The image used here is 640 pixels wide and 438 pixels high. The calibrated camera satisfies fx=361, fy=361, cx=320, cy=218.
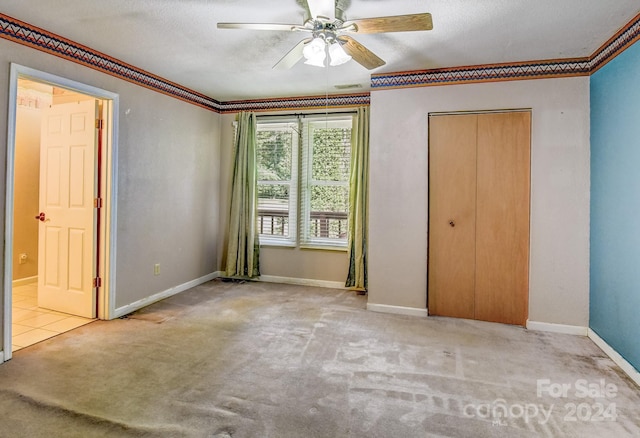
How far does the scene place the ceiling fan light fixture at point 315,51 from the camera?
2402 mm

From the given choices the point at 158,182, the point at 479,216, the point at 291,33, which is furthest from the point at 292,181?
the point at 479,216

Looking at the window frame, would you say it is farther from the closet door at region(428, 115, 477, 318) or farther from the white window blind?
the closet door at region(428, 115, 477, 318)

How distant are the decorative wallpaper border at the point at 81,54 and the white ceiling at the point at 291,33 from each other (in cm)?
7

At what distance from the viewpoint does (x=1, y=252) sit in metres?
2.63

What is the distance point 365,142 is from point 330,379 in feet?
9.63

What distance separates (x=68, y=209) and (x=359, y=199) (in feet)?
10.3

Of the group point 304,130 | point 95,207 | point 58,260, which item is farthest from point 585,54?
point 58,260

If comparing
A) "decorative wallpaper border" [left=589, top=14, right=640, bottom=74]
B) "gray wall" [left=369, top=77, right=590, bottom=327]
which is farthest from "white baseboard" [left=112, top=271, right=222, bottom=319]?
"decorative wallpaper border" [left=589, top=14, right=640, bottom=74]

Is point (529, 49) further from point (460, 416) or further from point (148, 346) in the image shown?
point (148, 346)

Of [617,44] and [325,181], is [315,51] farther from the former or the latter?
[325,181]

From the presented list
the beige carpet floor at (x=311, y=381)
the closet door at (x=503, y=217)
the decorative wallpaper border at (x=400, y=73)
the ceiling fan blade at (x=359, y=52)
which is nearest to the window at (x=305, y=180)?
the decorative wallpaper border at (x=400, y=73)

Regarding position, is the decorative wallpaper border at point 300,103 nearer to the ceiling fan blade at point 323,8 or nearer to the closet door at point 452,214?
the closet door at point 452,214

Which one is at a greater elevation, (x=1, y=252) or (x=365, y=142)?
(x=365, y=142)

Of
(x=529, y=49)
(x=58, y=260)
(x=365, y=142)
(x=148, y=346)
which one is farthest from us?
(x=365, y=142)
